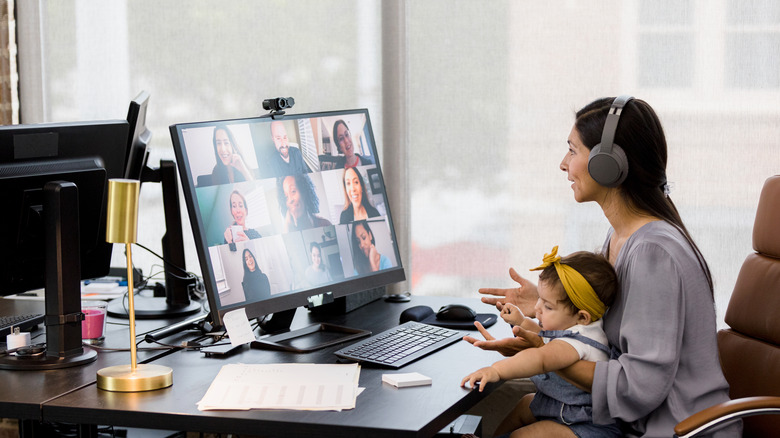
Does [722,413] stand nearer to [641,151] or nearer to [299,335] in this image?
[641,151]

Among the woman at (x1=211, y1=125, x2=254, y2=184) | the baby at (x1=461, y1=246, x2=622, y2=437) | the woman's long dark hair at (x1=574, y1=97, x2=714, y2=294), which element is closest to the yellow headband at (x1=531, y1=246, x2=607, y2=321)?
the baby at (x1=461, y1=246, x2=622, y2=437)

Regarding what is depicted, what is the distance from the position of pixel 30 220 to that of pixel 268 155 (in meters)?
0.54

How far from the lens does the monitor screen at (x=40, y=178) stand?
1.83 metres

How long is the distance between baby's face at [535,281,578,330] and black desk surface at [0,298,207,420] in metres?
0.86

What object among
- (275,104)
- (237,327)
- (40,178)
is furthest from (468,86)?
(40,178)

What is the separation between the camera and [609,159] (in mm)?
1746

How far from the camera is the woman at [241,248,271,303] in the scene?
188 centimetres

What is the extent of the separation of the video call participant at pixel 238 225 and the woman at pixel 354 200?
308mm

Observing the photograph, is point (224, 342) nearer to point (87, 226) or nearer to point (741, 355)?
point (87, 226)

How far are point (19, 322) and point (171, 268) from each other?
0.47m

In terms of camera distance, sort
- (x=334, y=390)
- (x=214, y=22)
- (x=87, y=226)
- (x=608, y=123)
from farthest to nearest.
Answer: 1. (x=214, y=22)
2. (x=87, y=226)
3. (x=608, y=123)
4. (x=334, y=390)

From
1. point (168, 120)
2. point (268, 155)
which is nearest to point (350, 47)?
point (168, 120)

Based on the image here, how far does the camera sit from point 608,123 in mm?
1770

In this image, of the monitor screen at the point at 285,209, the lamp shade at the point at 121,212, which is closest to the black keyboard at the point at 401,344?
the monitor screen at the point at 285,209
